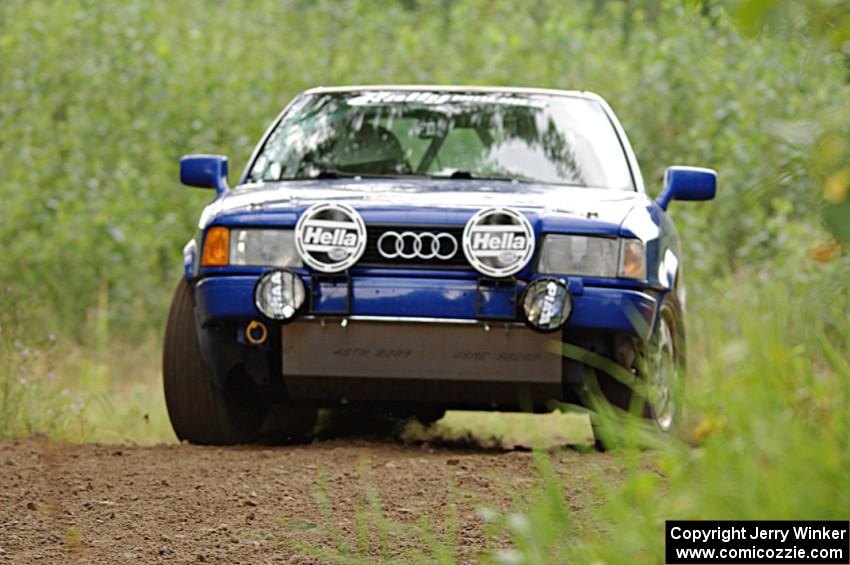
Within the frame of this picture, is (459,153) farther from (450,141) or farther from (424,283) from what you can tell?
(424,283)

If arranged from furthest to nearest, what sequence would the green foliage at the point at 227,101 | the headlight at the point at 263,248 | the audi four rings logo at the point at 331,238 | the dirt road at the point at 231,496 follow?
the green foliage at the point at 227,101 < the headlight at the point at 263,248 < the audi four rings logo at the point at 331,238 < the dirt road at the point at 231,496

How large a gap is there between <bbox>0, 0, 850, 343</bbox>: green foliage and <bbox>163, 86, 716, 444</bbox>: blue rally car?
6.19 m

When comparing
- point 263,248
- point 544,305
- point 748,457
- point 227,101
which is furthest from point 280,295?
point 227,101

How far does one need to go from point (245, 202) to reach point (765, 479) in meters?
3.89

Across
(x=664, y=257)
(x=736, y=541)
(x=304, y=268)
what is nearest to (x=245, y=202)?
(x=304, y=268)

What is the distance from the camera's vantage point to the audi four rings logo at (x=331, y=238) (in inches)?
251

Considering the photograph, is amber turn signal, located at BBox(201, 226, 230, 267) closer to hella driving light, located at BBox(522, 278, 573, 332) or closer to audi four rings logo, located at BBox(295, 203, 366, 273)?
audi four rings logo, located at BBox(295, 203, 366, 273)

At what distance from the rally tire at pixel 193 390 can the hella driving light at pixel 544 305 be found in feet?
4.83

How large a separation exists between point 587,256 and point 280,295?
119cm

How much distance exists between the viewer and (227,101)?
1709cm

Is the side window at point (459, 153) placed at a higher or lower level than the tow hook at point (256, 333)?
higher

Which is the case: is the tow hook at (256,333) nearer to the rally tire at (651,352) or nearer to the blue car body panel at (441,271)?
the blue car body panel at (441,271)

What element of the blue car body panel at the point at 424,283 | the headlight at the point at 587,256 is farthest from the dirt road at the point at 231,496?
the headlight at the point at 587,256

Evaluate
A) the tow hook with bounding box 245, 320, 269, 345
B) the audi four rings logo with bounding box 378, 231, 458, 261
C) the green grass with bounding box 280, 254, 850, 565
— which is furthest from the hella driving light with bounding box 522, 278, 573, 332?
the green grass with bounding box 280, 254, 850, 565
